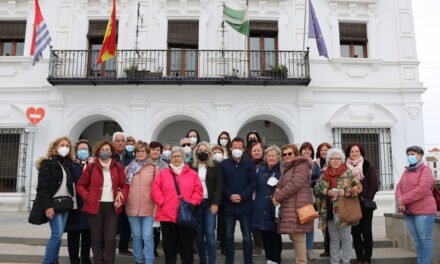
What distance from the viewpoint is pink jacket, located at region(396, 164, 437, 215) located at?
515 cm

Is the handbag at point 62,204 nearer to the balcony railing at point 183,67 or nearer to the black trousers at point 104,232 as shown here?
the black trousers at point 104,232

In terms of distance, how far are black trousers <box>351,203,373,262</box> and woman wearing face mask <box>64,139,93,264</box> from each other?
4.15 meters

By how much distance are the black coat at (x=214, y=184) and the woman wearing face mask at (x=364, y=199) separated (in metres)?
2.05

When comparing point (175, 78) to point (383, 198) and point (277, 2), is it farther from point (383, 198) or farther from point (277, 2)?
point (383, 198)

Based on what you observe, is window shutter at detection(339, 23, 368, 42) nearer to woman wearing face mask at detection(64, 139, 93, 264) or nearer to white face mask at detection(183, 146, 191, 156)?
white face mask at detection(183, 146, 191, 156)

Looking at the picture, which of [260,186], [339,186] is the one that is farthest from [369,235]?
[260,186]

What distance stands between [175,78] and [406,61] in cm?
845

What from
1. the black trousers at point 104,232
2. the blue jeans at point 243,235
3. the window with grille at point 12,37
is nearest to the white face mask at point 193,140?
the blue jeans at point 243,235

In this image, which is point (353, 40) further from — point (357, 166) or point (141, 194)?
point (141, 194)

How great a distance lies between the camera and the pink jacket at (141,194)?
5211mm

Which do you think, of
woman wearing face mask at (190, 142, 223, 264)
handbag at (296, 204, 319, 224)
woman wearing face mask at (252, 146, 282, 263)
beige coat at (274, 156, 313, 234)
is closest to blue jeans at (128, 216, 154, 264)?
woman wearing face mask at (190, 142, 223, 264)

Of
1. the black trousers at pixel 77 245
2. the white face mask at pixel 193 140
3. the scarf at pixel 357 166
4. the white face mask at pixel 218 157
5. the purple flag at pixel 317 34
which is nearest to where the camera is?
the black trousers at pixel 77 245

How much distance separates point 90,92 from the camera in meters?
12.6

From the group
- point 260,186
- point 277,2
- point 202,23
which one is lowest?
point 260,186
